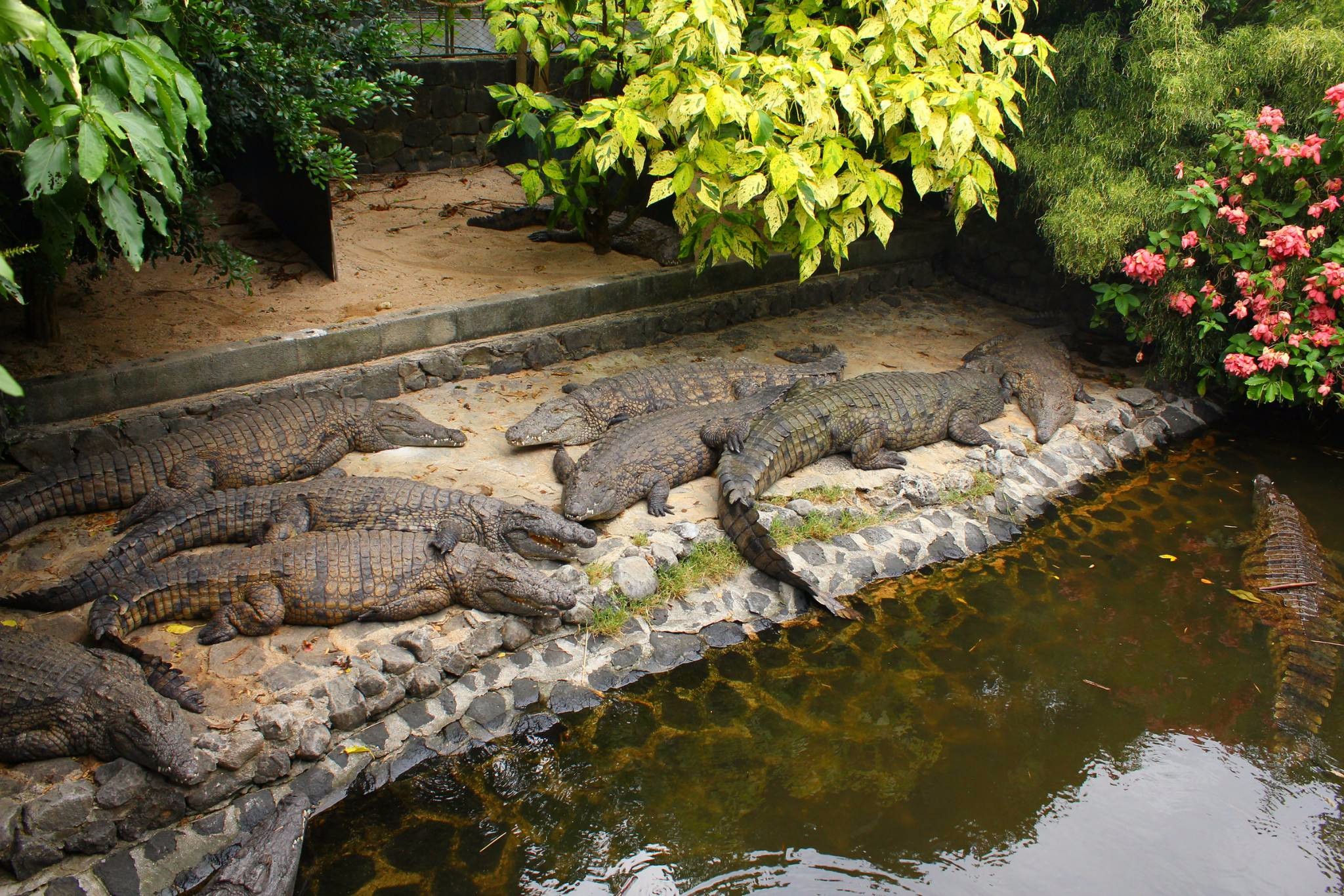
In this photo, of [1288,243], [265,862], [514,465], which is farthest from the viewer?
[1288,243]

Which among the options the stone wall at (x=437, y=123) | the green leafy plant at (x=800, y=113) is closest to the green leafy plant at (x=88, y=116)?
the green leafy plant at (x=800, y=113)

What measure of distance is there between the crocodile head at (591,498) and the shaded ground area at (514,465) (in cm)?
11

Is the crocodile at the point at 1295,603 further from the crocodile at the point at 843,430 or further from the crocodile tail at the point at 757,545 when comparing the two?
the crocodile tail at the point at 757,545

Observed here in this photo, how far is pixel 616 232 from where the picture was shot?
8.91 metres

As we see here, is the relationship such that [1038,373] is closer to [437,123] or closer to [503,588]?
[503,588]

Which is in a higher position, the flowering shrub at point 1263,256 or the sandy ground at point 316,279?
the flowering shrub at point 1263,256

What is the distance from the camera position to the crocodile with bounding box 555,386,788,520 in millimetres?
5742

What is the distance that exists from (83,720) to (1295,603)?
650 centimetres

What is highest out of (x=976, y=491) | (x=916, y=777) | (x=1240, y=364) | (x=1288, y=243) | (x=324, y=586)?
(x=1288, y=243)

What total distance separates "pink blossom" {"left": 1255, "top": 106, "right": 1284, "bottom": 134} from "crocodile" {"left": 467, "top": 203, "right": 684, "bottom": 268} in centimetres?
444

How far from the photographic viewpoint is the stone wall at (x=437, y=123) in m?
9.76

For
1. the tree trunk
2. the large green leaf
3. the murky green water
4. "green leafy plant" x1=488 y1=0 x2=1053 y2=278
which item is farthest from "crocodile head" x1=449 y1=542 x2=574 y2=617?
the tree trunk

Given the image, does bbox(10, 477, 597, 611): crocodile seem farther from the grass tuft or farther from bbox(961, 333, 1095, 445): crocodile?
bbox(961, 333, 1095, 445): crocodile

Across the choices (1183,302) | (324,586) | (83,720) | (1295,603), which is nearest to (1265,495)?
(1295,603)
